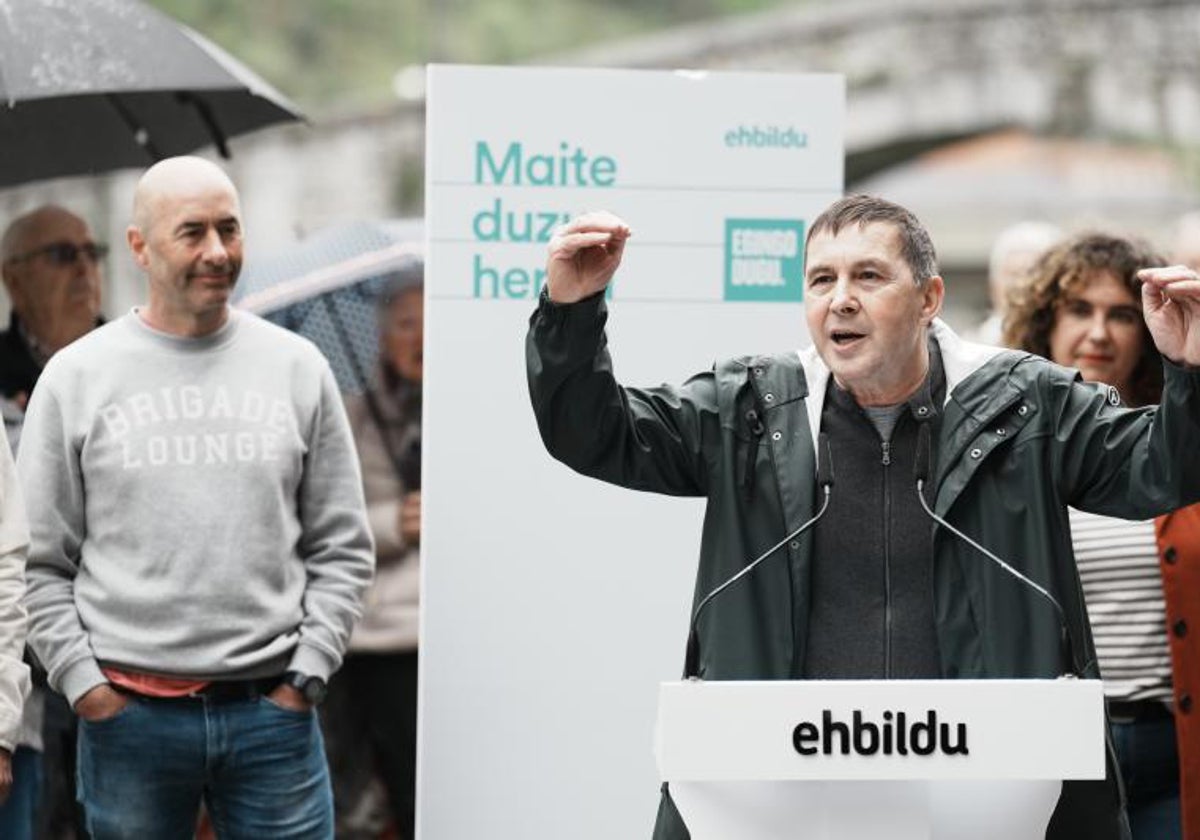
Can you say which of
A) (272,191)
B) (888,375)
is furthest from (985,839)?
(272,191)

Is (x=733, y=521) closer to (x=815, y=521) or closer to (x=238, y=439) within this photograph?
(x=815, y=521)

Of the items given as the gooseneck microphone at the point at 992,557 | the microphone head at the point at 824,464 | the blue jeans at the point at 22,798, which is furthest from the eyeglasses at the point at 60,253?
the gooseneck microphone at the point at 992,557

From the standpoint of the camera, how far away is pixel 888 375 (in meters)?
4.16

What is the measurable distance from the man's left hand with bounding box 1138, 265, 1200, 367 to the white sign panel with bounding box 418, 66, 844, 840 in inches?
74.2

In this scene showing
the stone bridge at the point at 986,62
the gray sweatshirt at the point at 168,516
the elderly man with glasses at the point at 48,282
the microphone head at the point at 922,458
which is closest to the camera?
the microphone head at the point at 922,458

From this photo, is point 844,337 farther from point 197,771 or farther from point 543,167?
point 197,771

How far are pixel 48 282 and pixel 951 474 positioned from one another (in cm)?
309

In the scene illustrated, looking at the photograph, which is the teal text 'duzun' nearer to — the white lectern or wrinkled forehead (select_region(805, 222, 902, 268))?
wrinkled forehead (select_region(805, 222, 902, 268))

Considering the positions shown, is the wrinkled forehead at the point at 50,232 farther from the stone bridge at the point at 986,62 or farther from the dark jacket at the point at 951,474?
the stone bridge at the point at 986,62

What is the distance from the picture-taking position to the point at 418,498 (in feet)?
22.5

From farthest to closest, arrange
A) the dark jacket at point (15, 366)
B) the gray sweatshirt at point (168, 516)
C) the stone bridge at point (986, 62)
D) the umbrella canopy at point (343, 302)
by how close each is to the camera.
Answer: the stone bridge at point (986, 62)
the umbrella canopy at point (343, 302)
the dark jacket at point (15, 366)
the gray sweatshirt at point (168, 516)

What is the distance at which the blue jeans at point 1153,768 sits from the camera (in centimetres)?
528

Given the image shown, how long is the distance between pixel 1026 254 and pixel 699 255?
78.6 inches

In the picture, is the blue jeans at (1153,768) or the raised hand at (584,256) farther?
the blue jeans at (1153,768)
